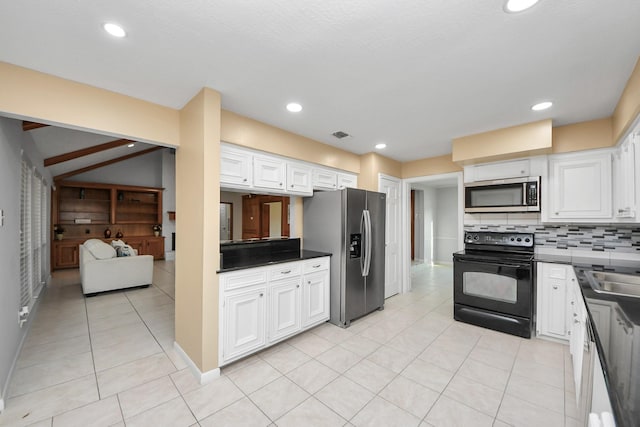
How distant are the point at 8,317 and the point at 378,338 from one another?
3.37 m

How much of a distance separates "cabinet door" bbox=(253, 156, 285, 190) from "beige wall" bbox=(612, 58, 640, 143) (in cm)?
305

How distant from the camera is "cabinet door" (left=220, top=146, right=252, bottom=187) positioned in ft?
8.64

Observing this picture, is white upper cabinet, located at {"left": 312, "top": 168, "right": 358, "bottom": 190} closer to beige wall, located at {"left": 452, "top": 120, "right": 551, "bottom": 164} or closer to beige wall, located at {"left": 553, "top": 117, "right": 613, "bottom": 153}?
beige wall, located at {"left": 452, "top": 120, "right": 551, "bottom": 164}

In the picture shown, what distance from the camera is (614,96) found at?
234 cm

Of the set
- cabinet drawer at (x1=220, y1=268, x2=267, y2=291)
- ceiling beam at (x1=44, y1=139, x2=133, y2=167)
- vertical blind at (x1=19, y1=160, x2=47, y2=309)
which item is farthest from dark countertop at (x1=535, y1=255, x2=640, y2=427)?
ceiling beam at (x1=44, y1=139, x2=133, y2=167)

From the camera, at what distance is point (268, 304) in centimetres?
264

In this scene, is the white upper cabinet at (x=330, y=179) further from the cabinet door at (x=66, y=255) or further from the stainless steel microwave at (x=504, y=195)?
the cabinet door at (x=66, y=255)

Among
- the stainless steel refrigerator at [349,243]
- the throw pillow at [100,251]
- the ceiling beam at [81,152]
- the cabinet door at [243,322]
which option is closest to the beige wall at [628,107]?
the stainless steel refrigerator at [349,243]

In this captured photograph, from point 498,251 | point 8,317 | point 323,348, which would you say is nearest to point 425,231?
point 498,251

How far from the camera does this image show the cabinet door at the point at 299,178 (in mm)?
3279

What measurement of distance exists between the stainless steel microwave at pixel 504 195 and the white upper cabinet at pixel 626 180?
62cm

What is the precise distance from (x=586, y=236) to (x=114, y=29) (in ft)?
15.9

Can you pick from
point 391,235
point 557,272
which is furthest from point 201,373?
point 557,272

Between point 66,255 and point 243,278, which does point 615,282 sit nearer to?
point 243,278
